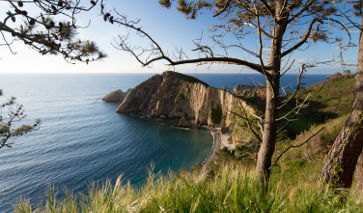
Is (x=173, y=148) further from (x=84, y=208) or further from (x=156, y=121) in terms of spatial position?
(x=84, y=208)

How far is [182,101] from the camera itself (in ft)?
167

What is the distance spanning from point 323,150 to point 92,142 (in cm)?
3562

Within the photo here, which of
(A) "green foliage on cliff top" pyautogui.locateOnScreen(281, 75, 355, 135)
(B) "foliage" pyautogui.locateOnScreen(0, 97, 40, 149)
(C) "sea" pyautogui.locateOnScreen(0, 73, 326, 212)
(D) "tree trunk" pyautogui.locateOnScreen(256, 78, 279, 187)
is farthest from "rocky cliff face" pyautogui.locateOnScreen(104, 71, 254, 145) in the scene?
(D) "tree trunk" pyautogui.locateOnScreen(256, 78, 279, 187)

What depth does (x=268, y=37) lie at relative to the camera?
2.58 meters

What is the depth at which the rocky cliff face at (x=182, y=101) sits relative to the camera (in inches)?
1651

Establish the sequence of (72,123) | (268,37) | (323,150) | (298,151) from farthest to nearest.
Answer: (72,123) < (298,151) < (323,150) < (268,37)

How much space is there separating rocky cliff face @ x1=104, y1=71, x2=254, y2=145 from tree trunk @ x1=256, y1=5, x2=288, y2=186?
31.6 metres

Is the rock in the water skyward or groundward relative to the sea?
skyward

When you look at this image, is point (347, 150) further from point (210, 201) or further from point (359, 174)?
point (210, 201)

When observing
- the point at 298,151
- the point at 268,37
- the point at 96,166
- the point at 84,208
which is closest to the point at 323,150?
the point at 298,151

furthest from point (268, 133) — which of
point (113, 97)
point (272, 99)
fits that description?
point (113, 97)

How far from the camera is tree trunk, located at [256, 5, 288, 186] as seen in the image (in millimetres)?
2277

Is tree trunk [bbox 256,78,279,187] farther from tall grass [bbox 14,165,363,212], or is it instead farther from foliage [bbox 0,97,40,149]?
foliage [bbox 0,97,40,149]

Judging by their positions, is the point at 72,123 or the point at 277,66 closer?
the point at 277,66
